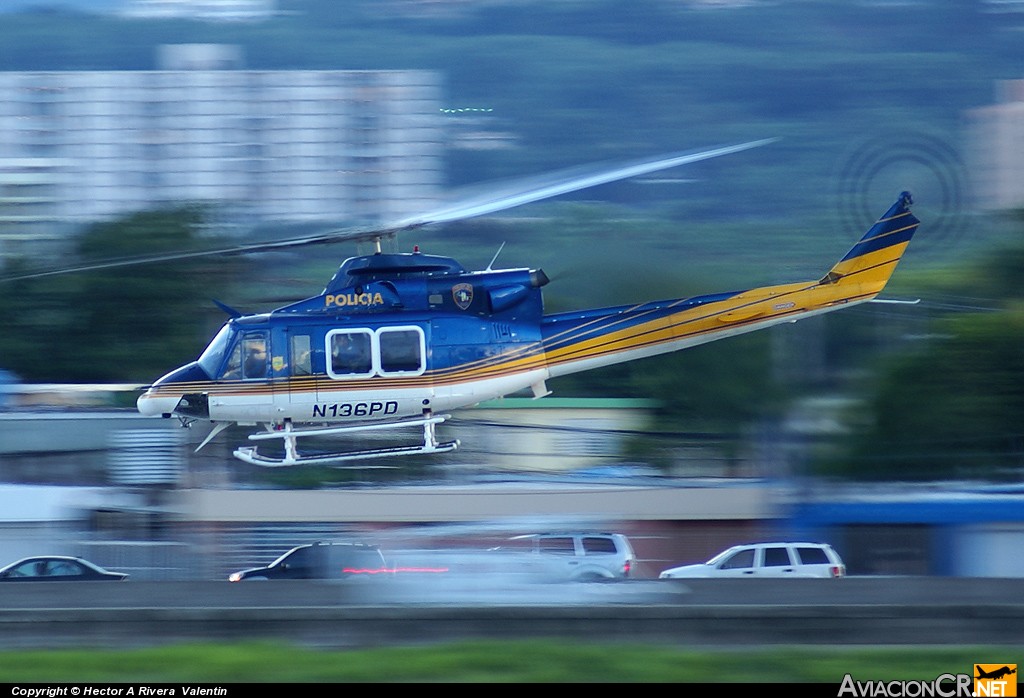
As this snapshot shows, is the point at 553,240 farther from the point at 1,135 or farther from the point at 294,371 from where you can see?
the point at 1,135

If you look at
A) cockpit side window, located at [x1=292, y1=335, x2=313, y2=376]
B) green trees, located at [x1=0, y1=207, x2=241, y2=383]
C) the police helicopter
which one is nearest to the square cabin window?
the police helicopter

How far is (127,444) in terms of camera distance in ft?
63.3

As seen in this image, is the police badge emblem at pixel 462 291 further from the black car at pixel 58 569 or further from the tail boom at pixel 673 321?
the black car at pixel 58 569

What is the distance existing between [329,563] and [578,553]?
10.7 ft

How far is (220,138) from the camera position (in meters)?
77.8

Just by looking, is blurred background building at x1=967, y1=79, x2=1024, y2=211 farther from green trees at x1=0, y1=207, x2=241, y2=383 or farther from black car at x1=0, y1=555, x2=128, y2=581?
black car at x1=0, y1=555, x2=128, y2=581

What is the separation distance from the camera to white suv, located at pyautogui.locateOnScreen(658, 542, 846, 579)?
15930 mm

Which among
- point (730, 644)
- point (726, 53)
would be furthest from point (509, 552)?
point (726, 53)

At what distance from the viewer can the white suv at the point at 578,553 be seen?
9.82 metres

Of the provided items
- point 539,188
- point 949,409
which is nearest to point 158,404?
point 539,188

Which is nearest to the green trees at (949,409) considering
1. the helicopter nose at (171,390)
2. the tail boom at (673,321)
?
the tail boom at (673,321)

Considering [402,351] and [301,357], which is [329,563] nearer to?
[301,357]

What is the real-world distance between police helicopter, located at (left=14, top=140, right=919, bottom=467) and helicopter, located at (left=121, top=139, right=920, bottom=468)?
0.01 metres

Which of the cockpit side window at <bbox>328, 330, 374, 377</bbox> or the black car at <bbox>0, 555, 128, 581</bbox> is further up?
the cockpit side window at <bbox>328, 330, 374, 377</bbox>
